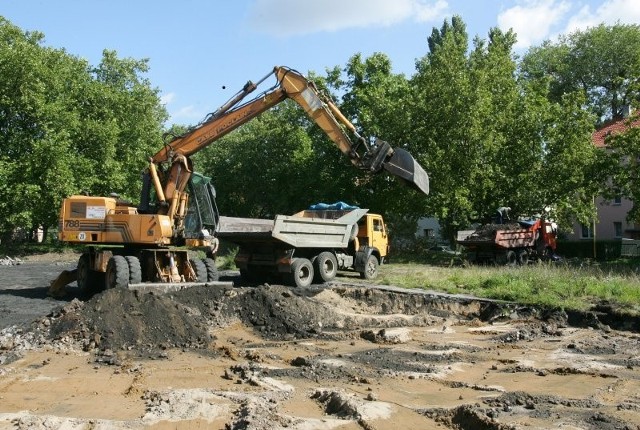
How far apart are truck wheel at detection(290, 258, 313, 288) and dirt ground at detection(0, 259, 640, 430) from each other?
1.61 meters

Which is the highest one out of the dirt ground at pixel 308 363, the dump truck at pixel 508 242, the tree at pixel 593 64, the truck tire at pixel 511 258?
the tree at pixel 593 64

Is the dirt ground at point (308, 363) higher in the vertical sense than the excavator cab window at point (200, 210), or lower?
lower

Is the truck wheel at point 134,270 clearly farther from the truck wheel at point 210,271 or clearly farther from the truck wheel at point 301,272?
the truck wheel at point 301,272

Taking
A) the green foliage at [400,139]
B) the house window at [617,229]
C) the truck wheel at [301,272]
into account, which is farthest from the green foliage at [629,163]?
the truck wheel at [301,272]

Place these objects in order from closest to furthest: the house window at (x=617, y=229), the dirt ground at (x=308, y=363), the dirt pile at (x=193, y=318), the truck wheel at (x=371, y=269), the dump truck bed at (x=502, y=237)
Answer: the dirt ground at (x=308, y=363) < the dirt pile at (x=193, y=318) < the truck wheel at (x=371, y=269) < the dump truck bed at (x=502, y=237) < the house window at (x=617, y=229)

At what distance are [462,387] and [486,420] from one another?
195 centimetres

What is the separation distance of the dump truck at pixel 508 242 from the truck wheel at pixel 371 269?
7.98m

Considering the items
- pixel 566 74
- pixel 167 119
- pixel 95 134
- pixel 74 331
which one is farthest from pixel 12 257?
pixel 566 74

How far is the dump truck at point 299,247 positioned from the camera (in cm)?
1819

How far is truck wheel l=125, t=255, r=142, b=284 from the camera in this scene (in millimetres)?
14859

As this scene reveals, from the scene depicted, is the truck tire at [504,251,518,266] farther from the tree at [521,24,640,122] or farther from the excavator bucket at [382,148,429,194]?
the tree at [521,24,640,122]

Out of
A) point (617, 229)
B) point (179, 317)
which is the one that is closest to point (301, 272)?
point (179, 317)

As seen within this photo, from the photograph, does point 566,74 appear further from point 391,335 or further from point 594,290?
point 391,335

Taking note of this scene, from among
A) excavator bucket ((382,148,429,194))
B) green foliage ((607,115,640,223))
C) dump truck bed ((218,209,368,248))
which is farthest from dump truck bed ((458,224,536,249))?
excavator bucket ((382,148,429,194))
